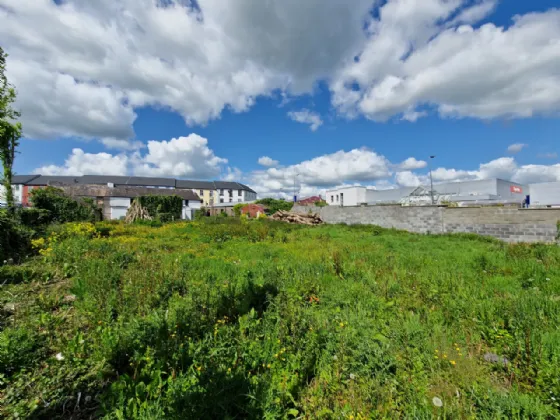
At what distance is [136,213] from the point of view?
20.1m

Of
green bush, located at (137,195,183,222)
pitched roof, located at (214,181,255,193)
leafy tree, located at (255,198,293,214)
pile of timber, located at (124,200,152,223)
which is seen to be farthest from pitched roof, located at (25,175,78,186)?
leafy tree, located at (255,198,293,214)

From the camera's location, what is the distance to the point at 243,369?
2260 mm

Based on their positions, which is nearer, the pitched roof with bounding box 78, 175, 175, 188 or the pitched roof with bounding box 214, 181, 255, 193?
the pitched roof with bounding box 78, 175, 175, 188

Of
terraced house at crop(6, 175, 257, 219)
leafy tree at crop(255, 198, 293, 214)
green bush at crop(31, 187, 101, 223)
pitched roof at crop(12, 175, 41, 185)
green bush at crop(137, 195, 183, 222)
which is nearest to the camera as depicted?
green bush at crop(31, 187, 101, 223)

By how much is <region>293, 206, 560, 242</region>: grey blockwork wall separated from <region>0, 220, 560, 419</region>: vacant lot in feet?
21.4

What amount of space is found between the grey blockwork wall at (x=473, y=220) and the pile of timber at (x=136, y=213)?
1781 centimetres

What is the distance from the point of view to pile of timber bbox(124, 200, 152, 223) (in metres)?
19.7

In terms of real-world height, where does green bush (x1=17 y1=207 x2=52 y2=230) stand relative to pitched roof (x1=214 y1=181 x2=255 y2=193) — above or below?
below

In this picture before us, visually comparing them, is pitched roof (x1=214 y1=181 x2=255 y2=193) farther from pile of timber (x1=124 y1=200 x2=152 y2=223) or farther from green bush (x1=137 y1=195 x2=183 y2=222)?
pile of timber (x1=124 y1=200 x2=152 y2=223)

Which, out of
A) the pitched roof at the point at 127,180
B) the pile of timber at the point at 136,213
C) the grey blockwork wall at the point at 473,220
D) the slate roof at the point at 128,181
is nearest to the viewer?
the grey blockwork wall at the point at 473,220

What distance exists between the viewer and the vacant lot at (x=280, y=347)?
1930 millimetres

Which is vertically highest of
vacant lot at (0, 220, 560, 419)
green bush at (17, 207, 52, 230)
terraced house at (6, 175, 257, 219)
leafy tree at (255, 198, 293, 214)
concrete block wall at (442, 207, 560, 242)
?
terraced house at (6, 175, 257, 219)

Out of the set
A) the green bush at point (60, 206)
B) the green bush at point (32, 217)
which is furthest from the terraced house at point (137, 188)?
the green bush at point (32, 217)

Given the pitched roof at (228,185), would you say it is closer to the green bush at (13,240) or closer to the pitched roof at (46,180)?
the pitched roof at (46,180)
